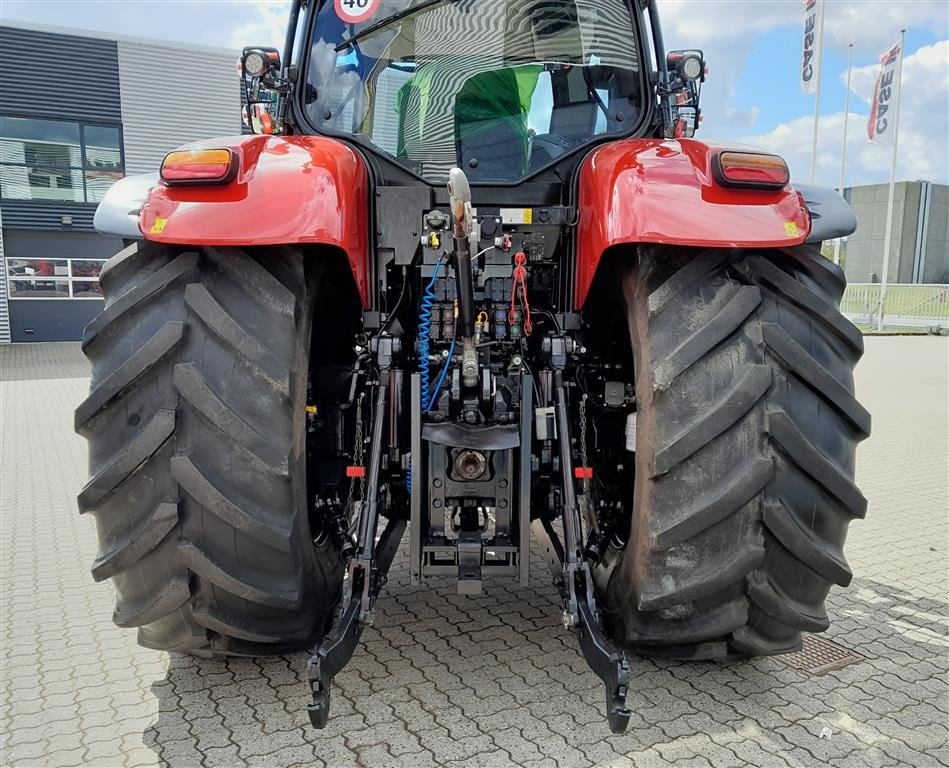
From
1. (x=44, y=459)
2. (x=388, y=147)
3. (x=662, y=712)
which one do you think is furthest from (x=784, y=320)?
(x=44, y=459)

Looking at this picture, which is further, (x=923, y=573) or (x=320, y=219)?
(x=923, y=573)

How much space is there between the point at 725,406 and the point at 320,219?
1.31 meters

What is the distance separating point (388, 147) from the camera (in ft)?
10.1

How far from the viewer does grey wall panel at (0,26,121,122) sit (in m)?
18.3

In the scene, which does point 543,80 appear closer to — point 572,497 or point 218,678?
point 572,497

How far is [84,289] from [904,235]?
3590cm

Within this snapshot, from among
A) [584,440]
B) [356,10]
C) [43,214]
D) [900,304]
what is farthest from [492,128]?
[900,304]

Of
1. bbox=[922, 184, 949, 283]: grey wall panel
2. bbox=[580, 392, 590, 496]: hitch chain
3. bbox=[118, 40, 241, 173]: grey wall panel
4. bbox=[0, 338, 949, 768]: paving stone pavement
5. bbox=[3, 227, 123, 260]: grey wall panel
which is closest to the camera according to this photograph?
bbox=[0, 338, 949, 768]: paving stone pavement

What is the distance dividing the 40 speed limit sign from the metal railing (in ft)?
86.8

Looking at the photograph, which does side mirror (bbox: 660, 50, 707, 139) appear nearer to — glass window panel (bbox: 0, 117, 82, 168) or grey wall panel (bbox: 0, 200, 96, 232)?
grey wall panel (bbox: 0, 200, 96, 232)

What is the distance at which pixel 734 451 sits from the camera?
7.15 feet

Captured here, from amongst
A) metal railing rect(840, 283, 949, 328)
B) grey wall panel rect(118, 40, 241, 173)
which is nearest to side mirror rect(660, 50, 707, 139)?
grey wall panel rect(118, 40, 241, 173)

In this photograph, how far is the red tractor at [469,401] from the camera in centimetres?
217

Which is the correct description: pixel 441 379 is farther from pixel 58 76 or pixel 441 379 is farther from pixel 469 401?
pixel 58 76
